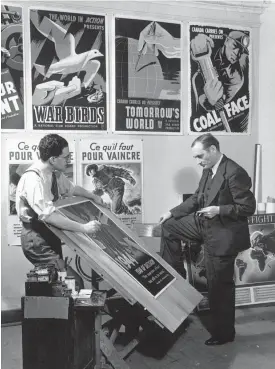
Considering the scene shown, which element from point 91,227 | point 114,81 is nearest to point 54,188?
point 91,227

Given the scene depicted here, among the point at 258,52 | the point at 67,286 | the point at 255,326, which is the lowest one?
the point at 255,326

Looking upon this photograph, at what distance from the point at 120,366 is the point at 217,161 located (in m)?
1.80

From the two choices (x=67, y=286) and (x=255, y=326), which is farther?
(x=255, y=326)

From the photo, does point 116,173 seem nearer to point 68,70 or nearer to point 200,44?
point 68,70

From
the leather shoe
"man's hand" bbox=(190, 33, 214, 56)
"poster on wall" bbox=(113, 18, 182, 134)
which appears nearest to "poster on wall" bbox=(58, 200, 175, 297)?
the leather shoe

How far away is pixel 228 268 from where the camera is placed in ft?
11.4

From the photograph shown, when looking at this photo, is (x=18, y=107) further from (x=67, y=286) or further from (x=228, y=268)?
(x=228, y=268)

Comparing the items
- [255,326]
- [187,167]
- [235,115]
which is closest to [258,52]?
[235,115]

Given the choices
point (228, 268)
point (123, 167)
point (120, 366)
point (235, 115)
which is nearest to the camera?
point (120, 366)

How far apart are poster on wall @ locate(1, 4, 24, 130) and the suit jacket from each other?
1.95 metres

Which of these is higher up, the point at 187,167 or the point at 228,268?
the point at 187,167

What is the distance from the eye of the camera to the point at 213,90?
4688mm

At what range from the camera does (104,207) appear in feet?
10.8

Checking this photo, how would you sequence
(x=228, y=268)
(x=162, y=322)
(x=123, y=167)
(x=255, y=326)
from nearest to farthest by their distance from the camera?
(x=162, y=322), (x=228, y=268), (x=255, y=326), (x=123, y=167)
